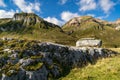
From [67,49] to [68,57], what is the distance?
1.45 metres

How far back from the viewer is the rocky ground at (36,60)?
17469mm

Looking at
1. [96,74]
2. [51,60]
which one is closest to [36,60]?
[51,60]

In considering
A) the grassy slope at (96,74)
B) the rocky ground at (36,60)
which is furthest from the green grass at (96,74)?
the rocky ground at (36,60)

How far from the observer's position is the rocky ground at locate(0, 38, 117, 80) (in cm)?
1747

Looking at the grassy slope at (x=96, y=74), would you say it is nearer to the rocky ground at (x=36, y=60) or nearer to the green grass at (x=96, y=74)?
the green grass at (x=96, y=74)

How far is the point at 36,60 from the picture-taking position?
65.6 feet

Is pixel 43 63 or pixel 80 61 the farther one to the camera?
pixel 80 61

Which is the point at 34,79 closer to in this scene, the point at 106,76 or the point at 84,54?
the point at 106,76

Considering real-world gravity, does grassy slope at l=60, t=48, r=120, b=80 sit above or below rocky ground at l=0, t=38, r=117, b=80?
below

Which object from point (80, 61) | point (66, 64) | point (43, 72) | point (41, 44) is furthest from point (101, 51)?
point (43, 72)

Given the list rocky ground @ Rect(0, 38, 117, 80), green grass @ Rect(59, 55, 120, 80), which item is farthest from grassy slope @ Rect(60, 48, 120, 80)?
rocky ground @ Rect(0, 38, 117, 80)

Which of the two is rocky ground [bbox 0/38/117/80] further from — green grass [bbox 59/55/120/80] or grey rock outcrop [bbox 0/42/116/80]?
green grass [bbox 59/55/120/80]

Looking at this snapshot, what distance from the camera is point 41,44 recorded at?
22828 mm

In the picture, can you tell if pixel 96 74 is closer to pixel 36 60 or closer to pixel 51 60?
pixel 51 60
